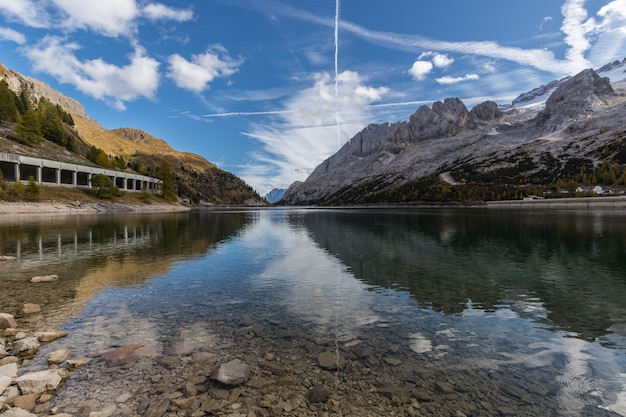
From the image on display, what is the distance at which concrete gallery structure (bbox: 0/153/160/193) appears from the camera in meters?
116

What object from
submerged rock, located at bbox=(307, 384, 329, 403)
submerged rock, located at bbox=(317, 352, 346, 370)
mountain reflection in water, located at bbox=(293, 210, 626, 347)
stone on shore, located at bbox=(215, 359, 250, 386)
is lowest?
mountain reflection in water, located at bbox=(293, 210, 626, 347)

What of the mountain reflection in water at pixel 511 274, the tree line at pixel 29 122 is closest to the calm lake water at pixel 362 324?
the mountain reflection in water at pixel 511 274

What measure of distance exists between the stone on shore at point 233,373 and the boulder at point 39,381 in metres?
4.70

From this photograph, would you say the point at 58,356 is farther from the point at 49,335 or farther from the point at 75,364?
the point at 49,335

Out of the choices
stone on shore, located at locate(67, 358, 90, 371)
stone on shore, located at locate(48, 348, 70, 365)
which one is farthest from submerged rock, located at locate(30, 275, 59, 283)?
stone on shore, located at locate(67, 358, 90, 371)

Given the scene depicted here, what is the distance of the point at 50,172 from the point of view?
452 feet

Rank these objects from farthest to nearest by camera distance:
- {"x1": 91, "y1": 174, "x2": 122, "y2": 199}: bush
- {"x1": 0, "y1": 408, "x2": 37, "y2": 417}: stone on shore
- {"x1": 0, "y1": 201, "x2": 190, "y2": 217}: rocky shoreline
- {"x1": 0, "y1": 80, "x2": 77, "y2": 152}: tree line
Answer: {"x1": 91, "y1": 174, "x2": 122, "y2": 199}: bush → {"x1": 0, "y1": 80, "x2": 77, "y2": 152}: tree line → {"x1": 0, "y1": 201, "x2": 190, "y2": 217}: rocky shoreline → {"x1": 0, "y1": 408, "x2": 37, "y2": 417}: stone on shore

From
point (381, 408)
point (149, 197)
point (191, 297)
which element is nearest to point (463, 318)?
point (381, 408)

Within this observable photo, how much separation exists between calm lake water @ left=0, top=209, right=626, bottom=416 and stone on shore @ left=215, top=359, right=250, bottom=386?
48 cm

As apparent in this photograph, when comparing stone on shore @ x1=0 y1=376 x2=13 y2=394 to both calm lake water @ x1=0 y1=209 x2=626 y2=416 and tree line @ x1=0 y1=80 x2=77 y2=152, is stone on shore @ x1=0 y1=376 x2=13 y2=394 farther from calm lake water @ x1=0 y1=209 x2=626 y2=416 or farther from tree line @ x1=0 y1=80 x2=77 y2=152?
tree line @ x1=0 y1=80 x2=77 y2=152

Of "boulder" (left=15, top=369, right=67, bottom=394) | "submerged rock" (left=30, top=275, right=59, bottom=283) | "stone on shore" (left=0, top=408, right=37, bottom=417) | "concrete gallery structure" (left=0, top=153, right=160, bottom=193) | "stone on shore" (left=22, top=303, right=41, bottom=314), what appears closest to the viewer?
"stone on shore" (left=0, top=408, right=37, bottom=417)

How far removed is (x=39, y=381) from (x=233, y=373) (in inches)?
217

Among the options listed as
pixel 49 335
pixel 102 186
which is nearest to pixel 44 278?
pixel 49 335

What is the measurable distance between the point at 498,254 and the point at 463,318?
76.3ft
